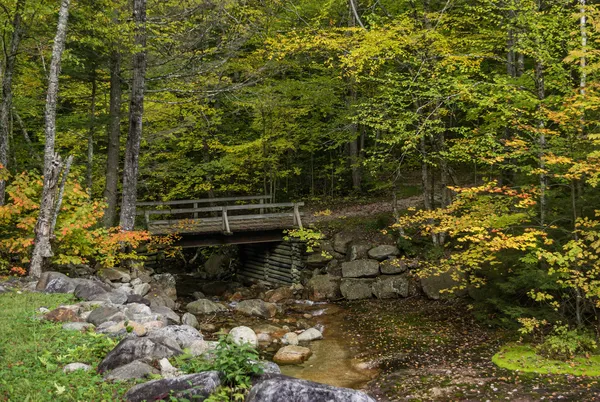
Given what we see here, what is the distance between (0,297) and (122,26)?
7.47 m

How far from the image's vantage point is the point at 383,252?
16891 millimetres

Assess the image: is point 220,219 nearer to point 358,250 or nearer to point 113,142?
point 113,142

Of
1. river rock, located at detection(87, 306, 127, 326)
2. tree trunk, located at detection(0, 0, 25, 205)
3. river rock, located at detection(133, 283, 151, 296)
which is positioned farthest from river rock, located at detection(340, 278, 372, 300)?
tree trunk, located at detection(0, 0, 25, 205)

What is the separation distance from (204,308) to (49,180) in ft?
21.3

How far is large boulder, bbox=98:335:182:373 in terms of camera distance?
233 inches

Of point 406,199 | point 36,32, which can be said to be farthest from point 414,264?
point 36,32

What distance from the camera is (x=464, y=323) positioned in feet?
40.6

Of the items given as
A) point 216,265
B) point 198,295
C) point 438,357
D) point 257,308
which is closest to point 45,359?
point 438,357

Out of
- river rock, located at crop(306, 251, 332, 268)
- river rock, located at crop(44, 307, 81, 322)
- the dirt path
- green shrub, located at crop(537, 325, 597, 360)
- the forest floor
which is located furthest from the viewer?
the dirt path

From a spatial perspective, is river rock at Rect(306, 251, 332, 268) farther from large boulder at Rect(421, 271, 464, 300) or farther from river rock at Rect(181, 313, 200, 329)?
river rock at Rect(181, 313, 200, 329)

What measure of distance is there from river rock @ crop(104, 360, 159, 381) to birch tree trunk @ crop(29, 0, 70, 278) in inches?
232

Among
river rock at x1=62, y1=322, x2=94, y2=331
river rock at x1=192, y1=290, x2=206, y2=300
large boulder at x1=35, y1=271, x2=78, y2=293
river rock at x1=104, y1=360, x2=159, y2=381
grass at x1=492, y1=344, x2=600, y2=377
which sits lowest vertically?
river rock at x1=192, y1=290, x2=206, y2=300

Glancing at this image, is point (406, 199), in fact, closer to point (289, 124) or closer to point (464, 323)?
point (289, 124)

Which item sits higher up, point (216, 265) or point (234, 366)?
point (234, 366)
